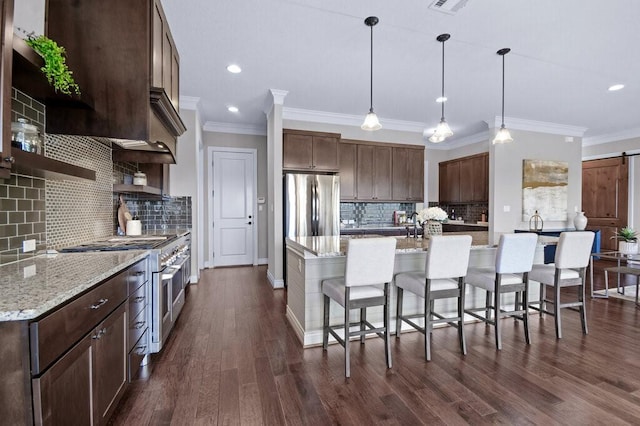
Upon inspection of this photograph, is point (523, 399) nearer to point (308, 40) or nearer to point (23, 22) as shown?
point (308, 40)

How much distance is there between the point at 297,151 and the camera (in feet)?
15.8

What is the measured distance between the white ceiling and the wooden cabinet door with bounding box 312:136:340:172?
504 millimetres

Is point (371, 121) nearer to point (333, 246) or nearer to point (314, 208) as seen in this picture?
point (333, 246)

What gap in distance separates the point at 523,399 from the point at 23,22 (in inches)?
140

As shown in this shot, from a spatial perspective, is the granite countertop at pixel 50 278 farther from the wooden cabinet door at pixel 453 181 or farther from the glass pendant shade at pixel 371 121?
the wooden cabinet door at pixel 453 181

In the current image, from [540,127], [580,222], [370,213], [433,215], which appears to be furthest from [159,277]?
[580,222]

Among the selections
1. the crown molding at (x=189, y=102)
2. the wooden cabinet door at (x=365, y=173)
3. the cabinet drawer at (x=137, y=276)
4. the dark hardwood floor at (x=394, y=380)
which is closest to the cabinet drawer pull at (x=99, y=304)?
the cabinet drawer at (x=137, y=276)

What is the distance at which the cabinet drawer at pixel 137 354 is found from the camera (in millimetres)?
1911

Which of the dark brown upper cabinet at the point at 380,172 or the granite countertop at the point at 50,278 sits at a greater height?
the dark brown upper cabinet at the point at 380,172

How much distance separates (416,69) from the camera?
11.7 feet

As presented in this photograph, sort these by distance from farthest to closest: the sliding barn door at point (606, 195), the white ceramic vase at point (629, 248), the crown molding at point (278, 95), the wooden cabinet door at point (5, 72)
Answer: the sliding barn door at point (606, 195), the crown molding at point (278, 95), the white ceramic vase at point (629, 248), the wooden cabinet door at point (5, 72)

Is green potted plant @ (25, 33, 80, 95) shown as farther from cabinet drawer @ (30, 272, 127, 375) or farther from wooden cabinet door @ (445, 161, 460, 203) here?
wooden cabinet door @ (445, 161, 460, 203)

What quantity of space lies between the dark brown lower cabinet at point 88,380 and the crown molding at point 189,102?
3.57 metres

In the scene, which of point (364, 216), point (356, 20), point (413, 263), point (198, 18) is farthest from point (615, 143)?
point (198, 18)
